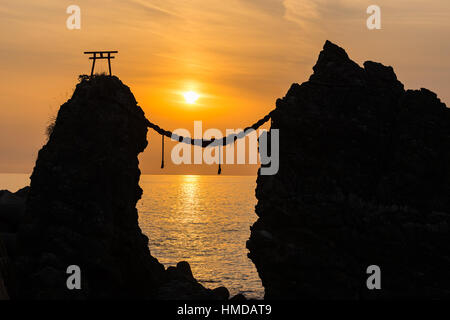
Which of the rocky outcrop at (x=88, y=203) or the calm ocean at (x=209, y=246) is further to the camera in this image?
the calm ocean at (x=209, y=246)

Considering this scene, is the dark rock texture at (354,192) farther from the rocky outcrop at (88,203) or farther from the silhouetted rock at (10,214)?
the silhouetted rock at (10,214)

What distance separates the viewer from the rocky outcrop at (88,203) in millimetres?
25781

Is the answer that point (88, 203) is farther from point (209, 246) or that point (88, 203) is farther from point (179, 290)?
point (209, 246)

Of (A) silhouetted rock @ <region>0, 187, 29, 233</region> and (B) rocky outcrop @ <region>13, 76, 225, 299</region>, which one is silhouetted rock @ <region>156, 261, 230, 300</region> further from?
(A) silhouetted rock @ <region>0, 187, 29, 233</region>

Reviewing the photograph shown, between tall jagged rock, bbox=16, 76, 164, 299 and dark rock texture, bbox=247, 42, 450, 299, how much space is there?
6.85 m

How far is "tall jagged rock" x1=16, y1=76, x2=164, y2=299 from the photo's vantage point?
84.7 feet

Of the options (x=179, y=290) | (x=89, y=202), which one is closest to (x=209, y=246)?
(x=179, y=290)

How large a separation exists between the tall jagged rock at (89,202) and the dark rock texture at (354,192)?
269 inches

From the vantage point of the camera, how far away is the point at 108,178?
27.5 m

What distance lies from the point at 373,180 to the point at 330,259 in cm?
434

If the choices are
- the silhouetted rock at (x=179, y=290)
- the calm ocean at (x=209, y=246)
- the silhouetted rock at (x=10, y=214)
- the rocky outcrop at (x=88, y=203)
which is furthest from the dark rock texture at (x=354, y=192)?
the calm ocean at (x=209, y=246)

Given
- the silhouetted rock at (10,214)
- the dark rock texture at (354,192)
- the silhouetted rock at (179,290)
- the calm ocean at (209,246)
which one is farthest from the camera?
the calm ocean at (209,246)

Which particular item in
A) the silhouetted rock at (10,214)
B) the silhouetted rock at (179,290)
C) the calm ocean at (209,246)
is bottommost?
the calm ocean at (209,246)
